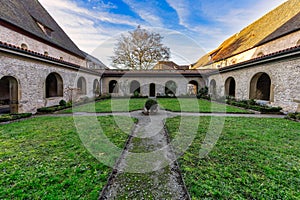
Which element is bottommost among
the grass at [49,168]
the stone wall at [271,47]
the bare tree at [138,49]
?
the grass at [49,168]

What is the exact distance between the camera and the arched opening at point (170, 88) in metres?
19.5

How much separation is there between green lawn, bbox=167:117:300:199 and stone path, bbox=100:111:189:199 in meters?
0.24

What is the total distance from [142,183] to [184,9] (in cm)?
1242

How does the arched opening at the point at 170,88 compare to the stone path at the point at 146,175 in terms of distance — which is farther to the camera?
the arched opening at the point at 170,88

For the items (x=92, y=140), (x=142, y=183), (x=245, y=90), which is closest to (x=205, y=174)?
(x=142, y=183)

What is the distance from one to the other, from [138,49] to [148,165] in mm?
22562

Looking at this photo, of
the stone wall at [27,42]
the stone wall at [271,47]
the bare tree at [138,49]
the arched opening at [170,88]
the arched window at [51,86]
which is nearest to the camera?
the stone wall at [27,42]

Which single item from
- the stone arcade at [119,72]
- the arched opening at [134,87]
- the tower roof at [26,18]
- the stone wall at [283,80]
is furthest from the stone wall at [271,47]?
the tower roof at [26,18]

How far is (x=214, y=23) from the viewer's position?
13.2 m

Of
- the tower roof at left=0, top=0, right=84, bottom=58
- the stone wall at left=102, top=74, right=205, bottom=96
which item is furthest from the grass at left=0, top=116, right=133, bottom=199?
the stone wall at left=102, top=74, right=205, bottom=96

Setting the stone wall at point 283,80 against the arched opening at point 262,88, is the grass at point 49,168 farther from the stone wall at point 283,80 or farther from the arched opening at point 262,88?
the arched opening at point 262,88

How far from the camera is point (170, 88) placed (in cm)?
1952

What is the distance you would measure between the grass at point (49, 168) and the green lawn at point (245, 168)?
1.64m

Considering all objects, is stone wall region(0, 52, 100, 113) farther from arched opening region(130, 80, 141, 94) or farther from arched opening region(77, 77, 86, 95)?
arched opening region(130, 80, 141, 94)
